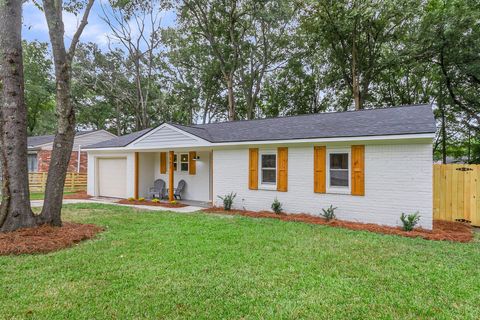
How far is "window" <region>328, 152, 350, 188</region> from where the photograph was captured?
27.8ft

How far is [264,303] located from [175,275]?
150 cm

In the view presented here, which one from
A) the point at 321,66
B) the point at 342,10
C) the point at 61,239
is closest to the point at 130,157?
the point at 61,239

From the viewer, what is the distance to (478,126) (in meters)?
18.2

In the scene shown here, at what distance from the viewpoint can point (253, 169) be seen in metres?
10.1

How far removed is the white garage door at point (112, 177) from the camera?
14.0m

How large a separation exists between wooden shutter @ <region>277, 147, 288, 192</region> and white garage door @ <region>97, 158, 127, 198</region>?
27.6 ft

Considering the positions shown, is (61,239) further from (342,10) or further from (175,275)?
(342,10)

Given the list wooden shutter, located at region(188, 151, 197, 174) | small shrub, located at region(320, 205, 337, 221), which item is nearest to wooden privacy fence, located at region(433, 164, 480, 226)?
small shrub, located at region(320, 205, 337, 221)

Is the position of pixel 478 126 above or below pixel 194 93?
below

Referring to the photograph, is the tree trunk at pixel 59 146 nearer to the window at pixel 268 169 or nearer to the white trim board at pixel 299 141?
the white trim board at pixel 299 141

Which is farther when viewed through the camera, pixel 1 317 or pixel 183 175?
pixel 183 175

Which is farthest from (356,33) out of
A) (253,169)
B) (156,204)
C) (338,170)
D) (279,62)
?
(156,204)

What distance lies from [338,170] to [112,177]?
1144 centimetres

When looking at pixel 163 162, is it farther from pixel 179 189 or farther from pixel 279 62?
pixel 279 62
